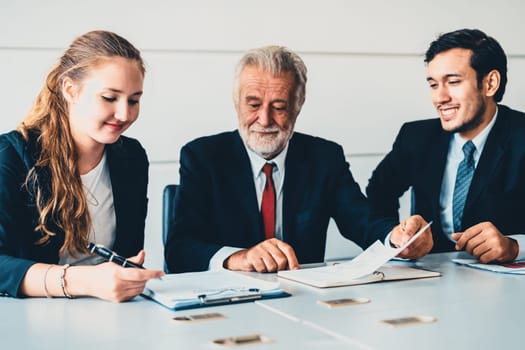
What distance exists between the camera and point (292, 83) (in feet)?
8.75

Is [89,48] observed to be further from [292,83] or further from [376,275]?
Answer: [376,275]

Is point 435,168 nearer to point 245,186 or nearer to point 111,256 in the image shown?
point 245,186

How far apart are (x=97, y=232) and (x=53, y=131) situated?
1.14 ft

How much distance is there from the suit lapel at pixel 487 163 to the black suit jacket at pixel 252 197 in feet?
1.62

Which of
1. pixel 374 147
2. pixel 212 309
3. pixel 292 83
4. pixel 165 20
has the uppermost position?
pixel 165 20

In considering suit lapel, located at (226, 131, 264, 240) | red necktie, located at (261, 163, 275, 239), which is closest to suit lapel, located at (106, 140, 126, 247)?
suit lapel, located at (226, 131, 264, 240)

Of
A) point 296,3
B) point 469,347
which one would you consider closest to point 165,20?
point 296,3

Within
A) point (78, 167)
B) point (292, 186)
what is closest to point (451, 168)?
point (292, 186)

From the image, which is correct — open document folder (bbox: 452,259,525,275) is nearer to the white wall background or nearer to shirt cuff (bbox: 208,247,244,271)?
shirt cuff (bbox: 208,247,244,271)

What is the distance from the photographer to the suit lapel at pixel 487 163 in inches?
113

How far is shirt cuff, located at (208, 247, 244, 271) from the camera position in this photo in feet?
7.06

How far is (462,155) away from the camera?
2.99 meters

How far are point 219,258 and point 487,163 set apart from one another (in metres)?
1.30

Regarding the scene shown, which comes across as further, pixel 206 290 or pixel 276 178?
pixel 276 178
